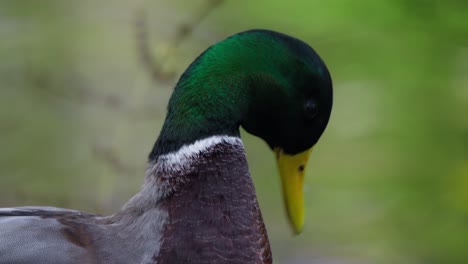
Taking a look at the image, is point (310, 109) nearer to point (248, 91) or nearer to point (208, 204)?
point (248, 91)

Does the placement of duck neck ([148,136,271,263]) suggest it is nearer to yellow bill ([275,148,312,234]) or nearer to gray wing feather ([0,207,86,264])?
yellow bill ([275,148,312,234])

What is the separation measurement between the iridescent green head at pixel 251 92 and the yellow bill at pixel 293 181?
0.06 meters

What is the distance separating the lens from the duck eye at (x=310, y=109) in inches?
99.7

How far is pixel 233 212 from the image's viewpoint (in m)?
2.45

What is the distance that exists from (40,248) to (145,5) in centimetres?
285

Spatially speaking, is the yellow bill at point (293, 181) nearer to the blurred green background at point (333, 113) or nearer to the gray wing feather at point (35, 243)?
the gray wing feather at point (35, 243)

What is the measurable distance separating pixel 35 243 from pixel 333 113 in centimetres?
288

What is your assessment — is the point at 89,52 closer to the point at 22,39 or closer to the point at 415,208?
the point at 22,39

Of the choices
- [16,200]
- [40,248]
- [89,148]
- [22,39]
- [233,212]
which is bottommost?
[40,248]

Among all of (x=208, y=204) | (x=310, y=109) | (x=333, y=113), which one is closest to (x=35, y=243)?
(x=208, y=204)

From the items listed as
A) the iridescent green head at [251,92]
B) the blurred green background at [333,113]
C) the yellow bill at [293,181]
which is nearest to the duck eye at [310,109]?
the iridescent green head at [251,92]

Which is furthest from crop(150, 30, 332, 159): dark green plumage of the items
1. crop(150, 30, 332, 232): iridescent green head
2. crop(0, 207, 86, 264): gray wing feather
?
crop(0, 207, 86, 264): gray wing feather

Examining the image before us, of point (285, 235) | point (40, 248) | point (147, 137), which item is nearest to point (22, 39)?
point (147, 137)

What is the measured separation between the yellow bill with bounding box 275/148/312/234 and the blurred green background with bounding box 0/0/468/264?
1303 mm
